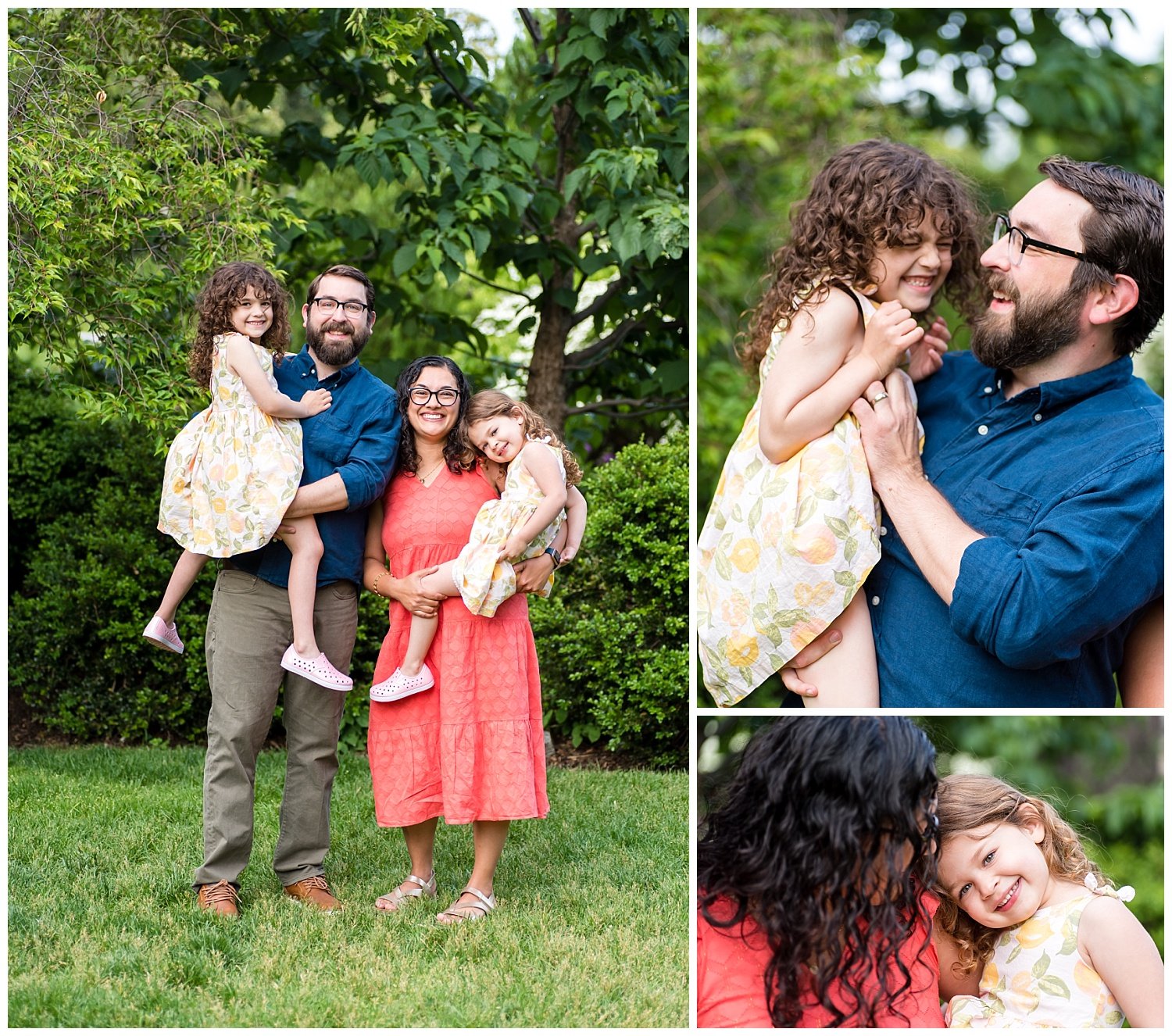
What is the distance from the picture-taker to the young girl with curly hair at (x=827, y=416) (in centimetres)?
249

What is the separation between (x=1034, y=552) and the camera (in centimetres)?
228

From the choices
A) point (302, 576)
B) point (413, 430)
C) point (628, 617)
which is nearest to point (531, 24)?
point (628, 617)

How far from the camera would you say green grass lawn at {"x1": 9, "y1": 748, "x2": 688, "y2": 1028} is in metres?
3.02

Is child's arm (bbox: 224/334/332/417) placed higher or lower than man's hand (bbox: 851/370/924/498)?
higher

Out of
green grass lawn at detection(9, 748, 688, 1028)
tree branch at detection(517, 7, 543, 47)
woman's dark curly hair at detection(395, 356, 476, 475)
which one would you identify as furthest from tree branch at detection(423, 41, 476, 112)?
green grass lawn at detection(9, 748, 688, 1028)

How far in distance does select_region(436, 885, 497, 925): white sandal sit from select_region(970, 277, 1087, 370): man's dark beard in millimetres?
2244

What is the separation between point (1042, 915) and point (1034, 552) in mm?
798

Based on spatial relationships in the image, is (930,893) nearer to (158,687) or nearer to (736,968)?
(736,968)

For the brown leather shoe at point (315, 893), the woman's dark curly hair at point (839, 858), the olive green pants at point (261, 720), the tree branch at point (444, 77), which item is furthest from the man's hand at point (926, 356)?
the tree branch at point (444, 77)

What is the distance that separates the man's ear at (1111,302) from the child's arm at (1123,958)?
48.6 inches

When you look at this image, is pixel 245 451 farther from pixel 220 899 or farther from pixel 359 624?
pixel 359 624

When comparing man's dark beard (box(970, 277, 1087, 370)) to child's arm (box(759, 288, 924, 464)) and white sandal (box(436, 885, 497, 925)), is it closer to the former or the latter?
child's arm (box(759, 288, 924, 464))

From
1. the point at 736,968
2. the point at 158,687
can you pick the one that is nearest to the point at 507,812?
the point at 736,968

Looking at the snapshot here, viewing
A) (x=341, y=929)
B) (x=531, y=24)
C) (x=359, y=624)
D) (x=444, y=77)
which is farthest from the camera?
(x=531, y=24)
